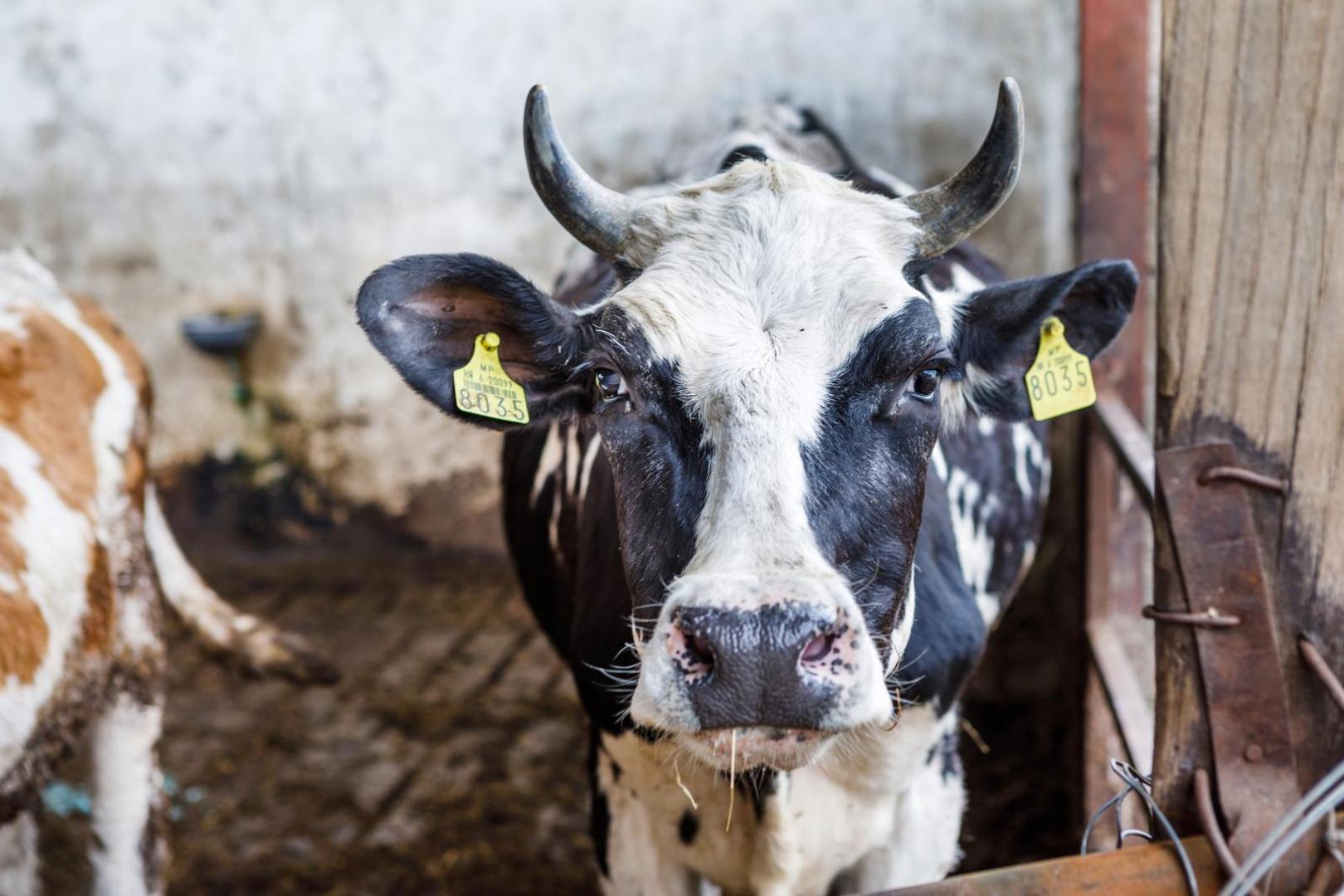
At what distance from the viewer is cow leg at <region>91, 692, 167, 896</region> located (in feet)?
10.6

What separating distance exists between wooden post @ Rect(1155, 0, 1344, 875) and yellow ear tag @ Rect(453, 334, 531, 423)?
1.07 metres

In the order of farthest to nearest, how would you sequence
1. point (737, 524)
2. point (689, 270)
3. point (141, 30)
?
1. point (141, 30)
2. point (689, 270)
3. point (737, 524)

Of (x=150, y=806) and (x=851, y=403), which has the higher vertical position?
(x=851, y=403)

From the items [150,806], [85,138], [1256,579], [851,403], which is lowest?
[150,806]

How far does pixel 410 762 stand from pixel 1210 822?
3.34m

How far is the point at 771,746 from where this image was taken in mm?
1672

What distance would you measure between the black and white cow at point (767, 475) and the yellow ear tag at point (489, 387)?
3 centimetres

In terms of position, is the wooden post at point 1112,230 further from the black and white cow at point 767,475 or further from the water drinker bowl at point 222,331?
the water drinker bowl at point 222,331

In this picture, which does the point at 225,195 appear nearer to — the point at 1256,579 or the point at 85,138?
the point at 85,138

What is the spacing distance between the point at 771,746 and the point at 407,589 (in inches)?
160

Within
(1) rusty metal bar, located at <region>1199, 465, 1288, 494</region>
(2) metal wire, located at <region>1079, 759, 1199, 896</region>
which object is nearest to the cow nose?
(2) metal wire, located at <region>1079, 759, 1199, 896</region>

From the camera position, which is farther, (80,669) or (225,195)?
(225,195)

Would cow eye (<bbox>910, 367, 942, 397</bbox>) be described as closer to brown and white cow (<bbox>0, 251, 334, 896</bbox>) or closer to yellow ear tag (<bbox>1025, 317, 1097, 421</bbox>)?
yellow ear tag (<bbox>1025, 317, 1097, 421</bbox>)

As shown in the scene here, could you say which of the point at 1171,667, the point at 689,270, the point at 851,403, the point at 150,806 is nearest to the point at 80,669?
the point at 150,806
